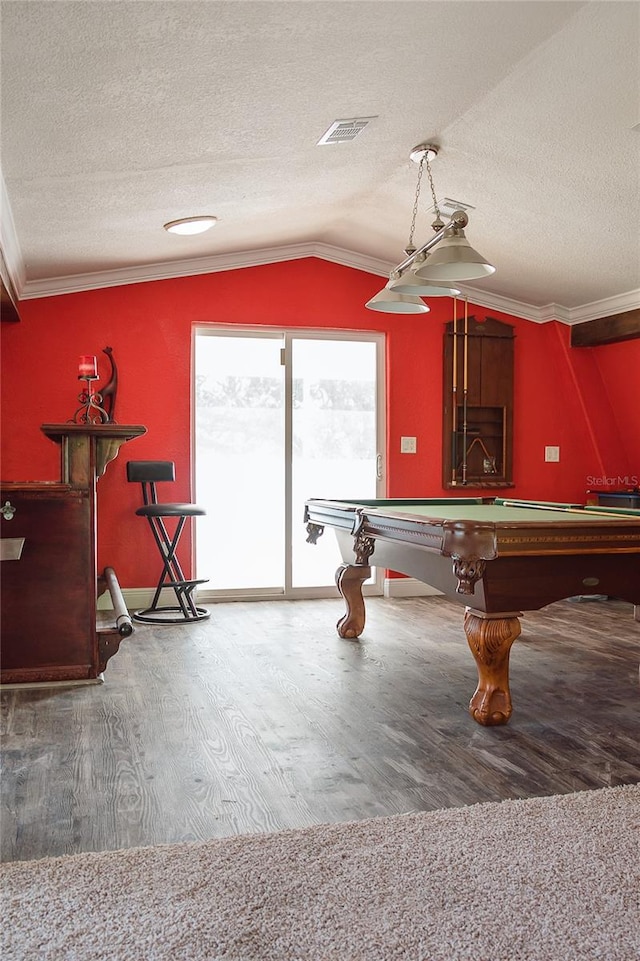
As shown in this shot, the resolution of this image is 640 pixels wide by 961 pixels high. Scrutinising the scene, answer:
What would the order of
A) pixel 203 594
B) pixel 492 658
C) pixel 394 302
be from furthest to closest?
1. pixel 203 594
2. pixel 394 302
3. pixel 492 658

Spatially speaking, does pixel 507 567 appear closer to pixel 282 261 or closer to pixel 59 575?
pixel 59 575

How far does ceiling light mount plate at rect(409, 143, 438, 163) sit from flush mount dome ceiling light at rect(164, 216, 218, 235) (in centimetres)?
126

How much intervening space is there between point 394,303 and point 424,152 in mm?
812

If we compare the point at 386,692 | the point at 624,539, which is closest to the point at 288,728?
the point at 386,692

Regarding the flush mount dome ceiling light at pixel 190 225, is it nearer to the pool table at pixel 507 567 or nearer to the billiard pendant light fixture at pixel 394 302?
the billiard pendant light fixture at pixel 394 302

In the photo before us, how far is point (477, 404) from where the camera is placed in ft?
21.0

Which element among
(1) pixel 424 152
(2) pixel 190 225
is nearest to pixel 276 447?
(2) pixel 190 225

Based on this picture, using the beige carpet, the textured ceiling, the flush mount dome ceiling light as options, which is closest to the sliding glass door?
the textured ceiling

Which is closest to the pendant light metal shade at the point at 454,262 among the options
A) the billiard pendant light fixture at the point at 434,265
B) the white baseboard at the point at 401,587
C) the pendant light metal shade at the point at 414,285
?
the billiard pendant light fixture at the point at 434,265

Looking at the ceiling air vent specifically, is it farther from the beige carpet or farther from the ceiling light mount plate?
the beige carpet

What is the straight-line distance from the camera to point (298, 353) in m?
6.10

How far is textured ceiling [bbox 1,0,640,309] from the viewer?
2660 mm

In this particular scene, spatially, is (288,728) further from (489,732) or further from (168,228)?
(168,228)

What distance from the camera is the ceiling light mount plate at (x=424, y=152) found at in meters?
4.18
